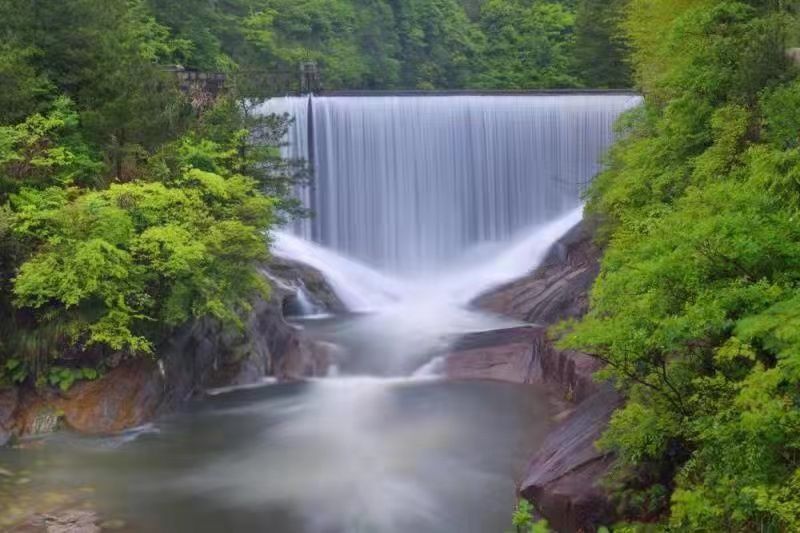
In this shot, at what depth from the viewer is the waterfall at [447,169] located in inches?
1070

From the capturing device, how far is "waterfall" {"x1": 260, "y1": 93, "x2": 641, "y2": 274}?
2719 centimetres

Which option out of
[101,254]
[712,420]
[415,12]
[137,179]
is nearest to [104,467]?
[101,254]

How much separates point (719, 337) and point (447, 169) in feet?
71.4

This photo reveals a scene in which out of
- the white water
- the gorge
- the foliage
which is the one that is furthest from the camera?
the foliage

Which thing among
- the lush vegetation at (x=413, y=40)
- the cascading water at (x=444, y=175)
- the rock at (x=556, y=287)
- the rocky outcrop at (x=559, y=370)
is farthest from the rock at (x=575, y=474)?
the lush vegetation at (x=413, y=40)

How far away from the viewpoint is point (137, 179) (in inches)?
571

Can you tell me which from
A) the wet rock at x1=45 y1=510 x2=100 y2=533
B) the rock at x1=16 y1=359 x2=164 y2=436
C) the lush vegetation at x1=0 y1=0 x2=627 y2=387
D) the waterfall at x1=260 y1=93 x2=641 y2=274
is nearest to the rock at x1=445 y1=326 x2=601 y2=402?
the lush vegetation at x1=0 y1=0 x2=627 y2=387

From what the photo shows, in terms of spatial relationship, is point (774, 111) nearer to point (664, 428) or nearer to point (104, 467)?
point (664, 428)

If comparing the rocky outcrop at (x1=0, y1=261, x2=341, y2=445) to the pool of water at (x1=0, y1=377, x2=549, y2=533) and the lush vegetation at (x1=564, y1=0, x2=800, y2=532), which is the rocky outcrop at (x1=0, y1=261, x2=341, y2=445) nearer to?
the pool of water at (x1=0, y1=377, x2=549, y2=533)

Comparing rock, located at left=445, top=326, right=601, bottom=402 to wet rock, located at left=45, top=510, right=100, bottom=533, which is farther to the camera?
rock, located at left=445, top=326, right=601, bottom=402

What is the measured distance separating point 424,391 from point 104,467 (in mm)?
6128

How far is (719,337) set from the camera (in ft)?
23.3

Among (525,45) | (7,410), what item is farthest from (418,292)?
(525,45)

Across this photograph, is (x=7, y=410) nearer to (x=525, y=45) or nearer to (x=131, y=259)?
(x=131, y=259)
